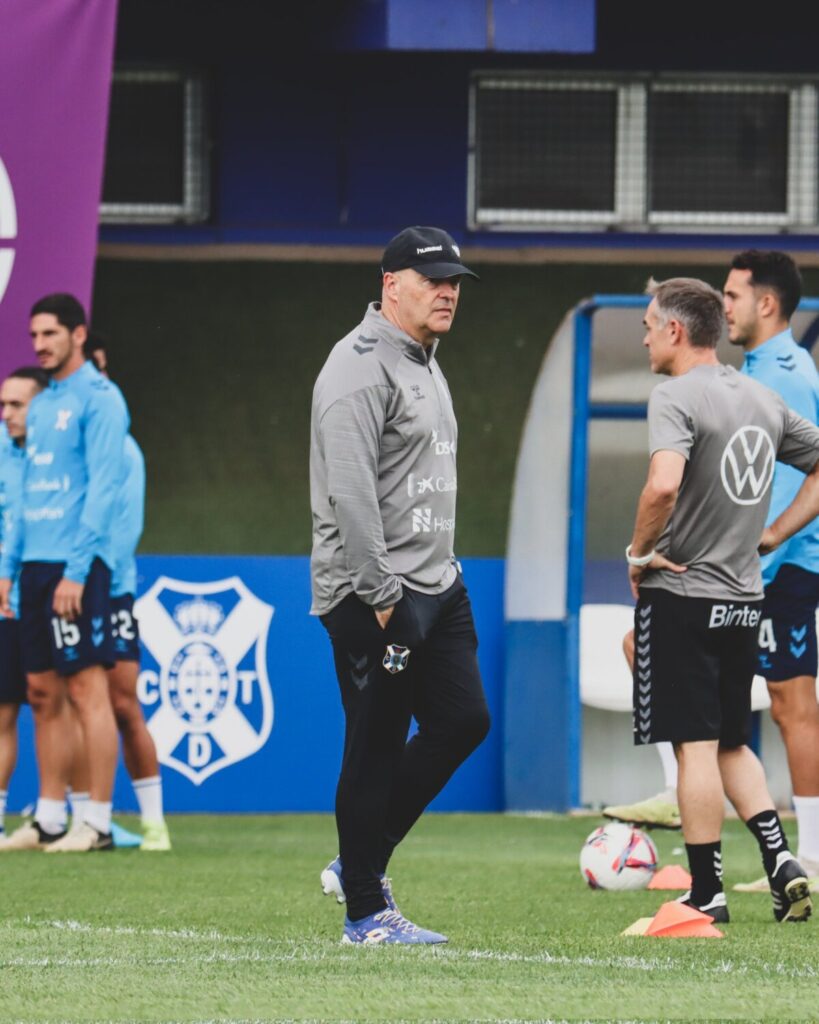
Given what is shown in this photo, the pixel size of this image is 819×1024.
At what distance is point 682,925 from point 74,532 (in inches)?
154

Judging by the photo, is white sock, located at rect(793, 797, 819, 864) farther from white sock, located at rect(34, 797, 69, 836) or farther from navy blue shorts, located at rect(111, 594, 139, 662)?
white sock, located at rect(34, 797, 69, 836)

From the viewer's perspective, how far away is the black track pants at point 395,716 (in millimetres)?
5824

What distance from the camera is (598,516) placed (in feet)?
40.1

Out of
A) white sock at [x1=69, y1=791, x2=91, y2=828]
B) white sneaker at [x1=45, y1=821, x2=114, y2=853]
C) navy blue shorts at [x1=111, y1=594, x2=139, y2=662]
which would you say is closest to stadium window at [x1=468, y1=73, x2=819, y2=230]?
navy blue shorts at [x1=111, y1=594, x2=139, y2=662]

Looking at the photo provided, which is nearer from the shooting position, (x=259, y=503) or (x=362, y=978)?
(x=362, y=978)

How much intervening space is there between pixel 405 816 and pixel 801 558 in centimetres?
195

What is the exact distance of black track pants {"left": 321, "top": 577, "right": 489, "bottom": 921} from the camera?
582cm

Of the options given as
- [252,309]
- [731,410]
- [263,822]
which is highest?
[252,309]

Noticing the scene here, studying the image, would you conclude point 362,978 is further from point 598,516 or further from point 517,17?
point 517,17

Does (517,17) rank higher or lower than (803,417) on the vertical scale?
higher

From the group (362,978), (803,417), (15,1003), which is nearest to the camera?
(15,1003)

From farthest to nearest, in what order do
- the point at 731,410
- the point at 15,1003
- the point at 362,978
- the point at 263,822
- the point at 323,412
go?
the point at 263,822
the point at 731,410
the point at 323,412
the point at 362,978
the point at 15,1003

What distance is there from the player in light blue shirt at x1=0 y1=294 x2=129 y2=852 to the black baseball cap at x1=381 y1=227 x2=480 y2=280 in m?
3.45

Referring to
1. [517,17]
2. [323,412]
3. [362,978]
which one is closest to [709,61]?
[517,17]
